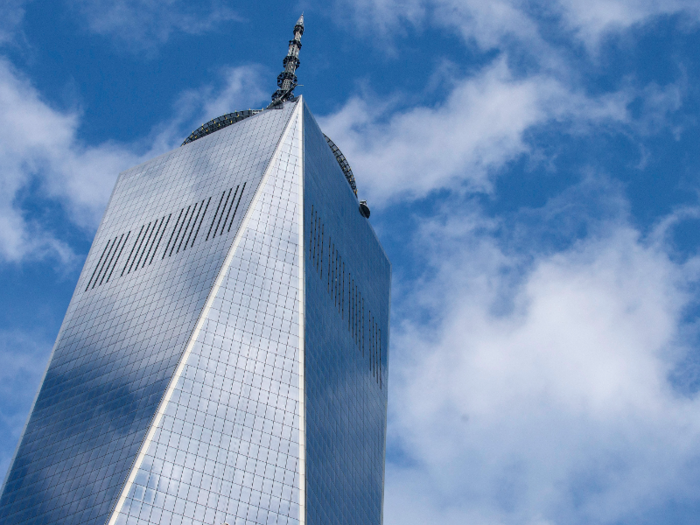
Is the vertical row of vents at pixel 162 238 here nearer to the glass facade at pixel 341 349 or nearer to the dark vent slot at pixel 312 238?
the dark vent slot at pixel 312 238

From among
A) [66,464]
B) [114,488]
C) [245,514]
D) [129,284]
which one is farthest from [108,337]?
[245,514]

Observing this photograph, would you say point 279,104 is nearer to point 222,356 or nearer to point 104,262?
point 104,262

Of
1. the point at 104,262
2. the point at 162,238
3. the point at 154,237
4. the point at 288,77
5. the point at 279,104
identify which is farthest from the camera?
the point at 288,77

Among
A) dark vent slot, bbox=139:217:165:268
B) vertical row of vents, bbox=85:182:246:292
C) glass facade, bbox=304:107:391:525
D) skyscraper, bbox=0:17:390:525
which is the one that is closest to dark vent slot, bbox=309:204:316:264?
glass facade, bbox=304:107:391:525

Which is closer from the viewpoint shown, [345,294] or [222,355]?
[222,355]

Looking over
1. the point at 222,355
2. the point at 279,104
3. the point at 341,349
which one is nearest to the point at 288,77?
the point at 279,104

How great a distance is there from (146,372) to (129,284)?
84.0ft

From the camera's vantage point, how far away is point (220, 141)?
15588 cm

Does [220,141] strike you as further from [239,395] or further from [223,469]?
[223,469]

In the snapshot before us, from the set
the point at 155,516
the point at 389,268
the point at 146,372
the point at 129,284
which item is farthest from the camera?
the point at 389,268

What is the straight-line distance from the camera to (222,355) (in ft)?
378

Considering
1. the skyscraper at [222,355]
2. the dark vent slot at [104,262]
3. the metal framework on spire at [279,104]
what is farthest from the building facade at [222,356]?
the metal framework on spire at [279,104]

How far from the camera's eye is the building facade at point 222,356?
104m

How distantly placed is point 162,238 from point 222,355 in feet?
115
